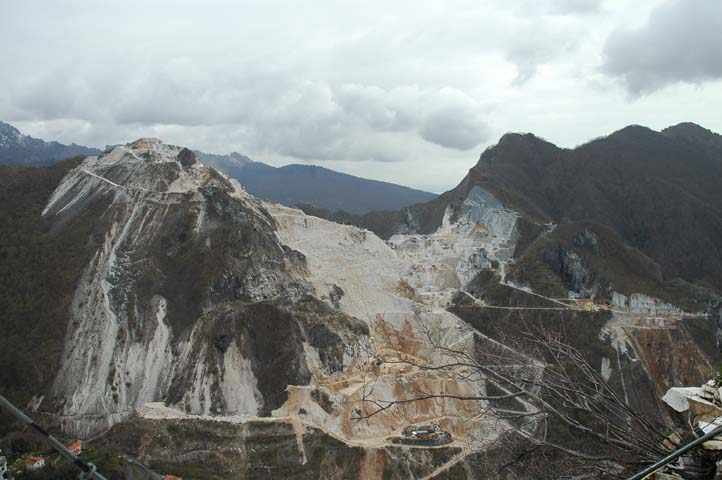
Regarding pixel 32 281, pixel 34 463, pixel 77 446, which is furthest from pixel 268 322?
pixel 32 281

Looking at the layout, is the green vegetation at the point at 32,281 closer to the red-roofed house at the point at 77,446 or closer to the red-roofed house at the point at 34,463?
the red-roofed house at the point at 77,446

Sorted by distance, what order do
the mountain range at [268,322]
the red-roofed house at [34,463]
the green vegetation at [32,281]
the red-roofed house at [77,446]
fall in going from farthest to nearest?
1. the green vegetation at [32,281]
2. the mountain range at [268,322]
3. the red-roofed house at [77,446]
4. the red-roofed house at [34,463]

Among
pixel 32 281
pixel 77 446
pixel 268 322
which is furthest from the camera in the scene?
pixel 32 281

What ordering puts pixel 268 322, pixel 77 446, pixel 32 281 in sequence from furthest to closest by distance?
1. pixel 32 281
2. pixel 268 322
3. pixel 77 446

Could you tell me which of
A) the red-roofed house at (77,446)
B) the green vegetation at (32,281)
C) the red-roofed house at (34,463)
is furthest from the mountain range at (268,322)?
the red-roofed house at (34,463)

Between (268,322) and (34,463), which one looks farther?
(268,322)

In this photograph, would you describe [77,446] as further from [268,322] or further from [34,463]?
[268,322]
